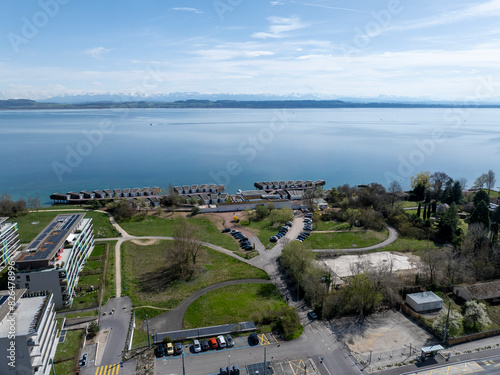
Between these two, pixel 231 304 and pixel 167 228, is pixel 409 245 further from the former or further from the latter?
pixel 167 228

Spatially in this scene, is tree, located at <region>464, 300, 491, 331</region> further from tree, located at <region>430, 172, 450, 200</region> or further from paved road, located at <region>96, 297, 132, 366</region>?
tree, located at <region>430, 172, 450, 200</region>

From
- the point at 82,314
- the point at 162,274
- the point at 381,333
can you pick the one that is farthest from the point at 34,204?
the point at 381,333

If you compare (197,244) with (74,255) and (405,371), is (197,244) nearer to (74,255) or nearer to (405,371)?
(74,255)

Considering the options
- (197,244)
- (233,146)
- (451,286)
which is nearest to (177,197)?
(197,244)

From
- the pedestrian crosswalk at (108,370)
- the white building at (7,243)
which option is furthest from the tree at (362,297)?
the white building at (7,243)

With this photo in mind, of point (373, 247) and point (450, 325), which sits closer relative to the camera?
point (450, 325)

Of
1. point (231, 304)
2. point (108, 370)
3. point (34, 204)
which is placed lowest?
point (231, 304)

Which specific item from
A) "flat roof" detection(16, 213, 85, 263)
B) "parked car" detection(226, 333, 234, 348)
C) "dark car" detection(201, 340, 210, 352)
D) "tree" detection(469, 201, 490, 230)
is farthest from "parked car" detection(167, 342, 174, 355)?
"tree" detection(469, 201, 490, 230)
